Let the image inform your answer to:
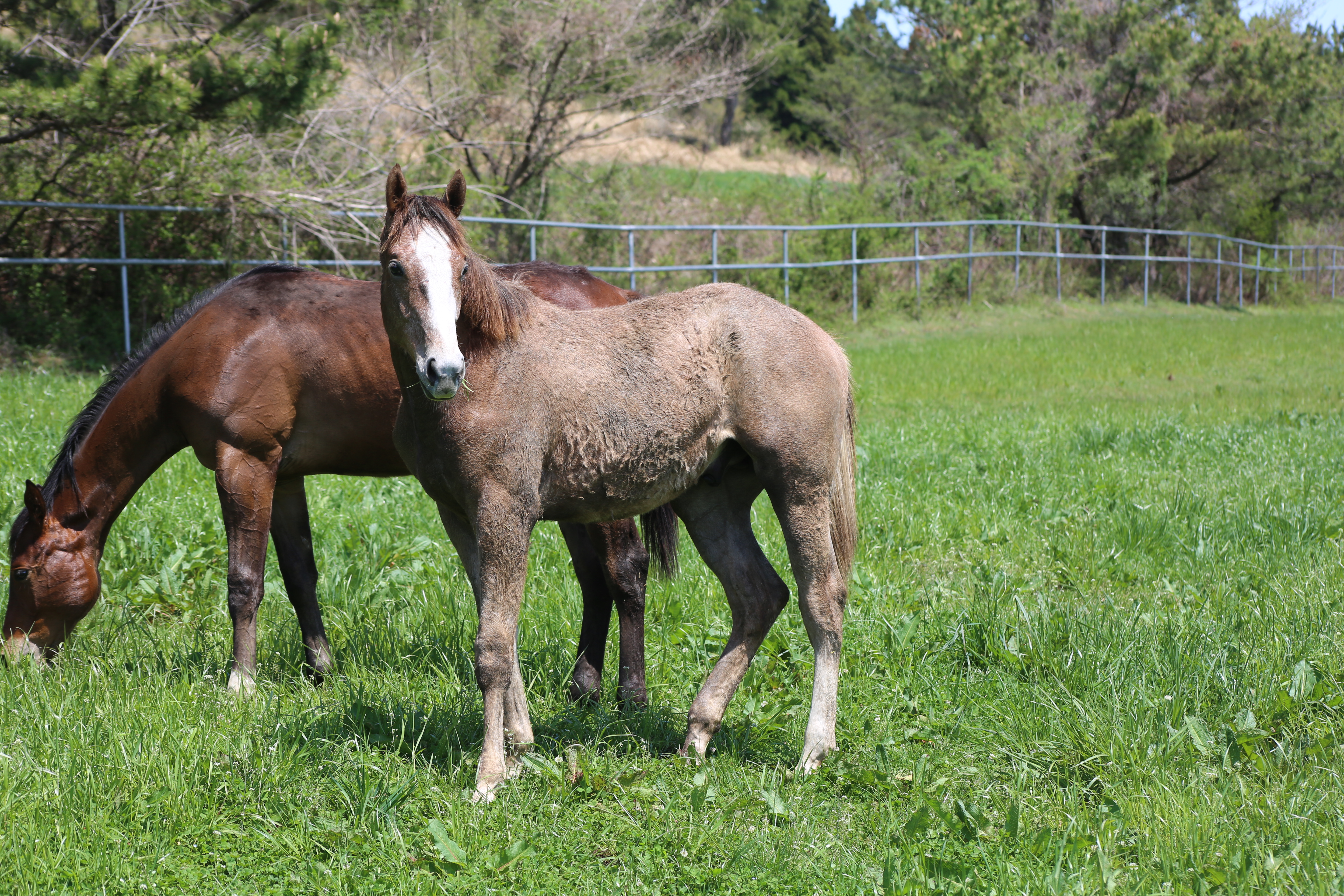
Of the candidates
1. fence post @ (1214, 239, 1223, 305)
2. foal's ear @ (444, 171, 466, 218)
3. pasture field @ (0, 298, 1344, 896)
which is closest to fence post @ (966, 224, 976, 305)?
fence post @ (1214, 239, 1223, 305)

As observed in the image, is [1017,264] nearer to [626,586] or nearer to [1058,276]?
[1058,276]

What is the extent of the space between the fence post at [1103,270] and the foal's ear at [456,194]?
934 inches

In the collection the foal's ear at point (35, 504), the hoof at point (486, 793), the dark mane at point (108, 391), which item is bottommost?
the hoof at point (486, 793)

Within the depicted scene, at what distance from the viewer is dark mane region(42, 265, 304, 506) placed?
484 cm

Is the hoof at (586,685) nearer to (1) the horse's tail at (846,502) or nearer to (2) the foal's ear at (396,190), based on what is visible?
(1) the horse's tail at (846,502)

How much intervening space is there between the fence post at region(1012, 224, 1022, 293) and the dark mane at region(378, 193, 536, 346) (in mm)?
21306

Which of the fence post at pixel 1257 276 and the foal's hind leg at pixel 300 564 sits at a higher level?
the fence post at pixel 1257 276

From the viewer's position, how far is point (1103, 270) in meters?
24.8

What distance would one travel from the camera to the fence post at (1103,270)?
24.9m

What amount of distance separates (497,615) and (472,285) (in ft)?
3.49

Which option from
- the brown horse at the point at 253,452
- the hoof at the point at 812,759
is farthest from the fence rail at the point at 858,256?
the hoof at the point at 812,759

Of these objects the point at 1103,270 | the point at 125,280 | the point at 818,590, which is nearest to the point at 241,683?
the point at 818,590

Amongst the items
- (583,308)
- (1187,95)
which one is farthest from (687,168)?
(583,308)

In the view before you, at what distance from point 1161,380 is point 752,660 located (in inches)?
468
